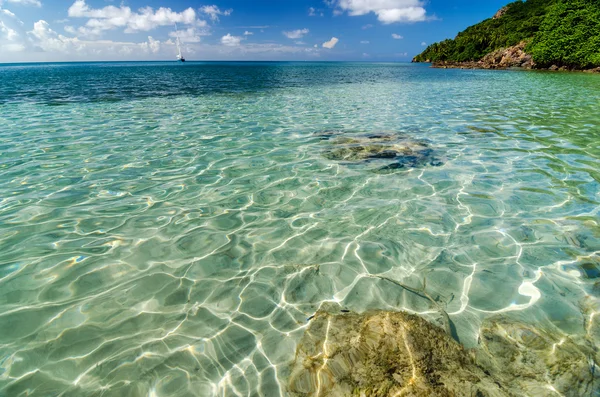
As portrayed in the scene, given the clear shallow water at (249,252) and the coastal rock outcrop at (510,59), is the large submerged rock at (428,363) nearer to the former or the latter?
the clear shallow water at (249,252)

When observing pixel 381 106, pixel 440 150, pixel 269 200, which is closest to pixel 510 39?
pixel 381 106

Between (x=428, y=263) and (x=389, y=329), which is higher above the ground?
(x=389, y=329)

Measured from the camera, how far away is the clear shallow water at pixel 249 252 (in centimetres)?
279

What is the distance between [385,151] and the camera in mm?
8172

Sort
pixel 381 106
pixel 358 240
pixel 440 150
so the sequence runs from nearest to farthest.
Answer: pixel 358 240 < pixel 440 150 < pixel 381 106

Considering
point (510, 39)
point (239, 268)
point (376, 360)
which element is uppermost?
point (510, 39)

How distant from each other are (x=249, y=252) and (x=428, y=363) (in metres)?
2.60

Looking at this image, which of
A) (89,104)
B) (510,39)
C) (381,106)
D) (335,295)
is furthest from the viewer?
(510,39)

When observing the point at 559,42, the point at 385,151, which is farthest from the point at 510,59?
the point at 385,151

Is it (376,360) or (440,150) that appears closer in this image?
(376,360)

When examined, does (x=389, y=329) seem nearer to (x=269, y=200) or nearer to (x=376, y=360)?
(x=376, y=360)

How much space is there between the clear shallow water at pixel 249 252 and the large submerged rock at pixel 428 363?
0.25 meters

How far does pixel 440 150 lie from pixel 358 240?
5.35m

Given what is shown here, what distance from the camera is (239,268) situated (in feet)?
12.9
